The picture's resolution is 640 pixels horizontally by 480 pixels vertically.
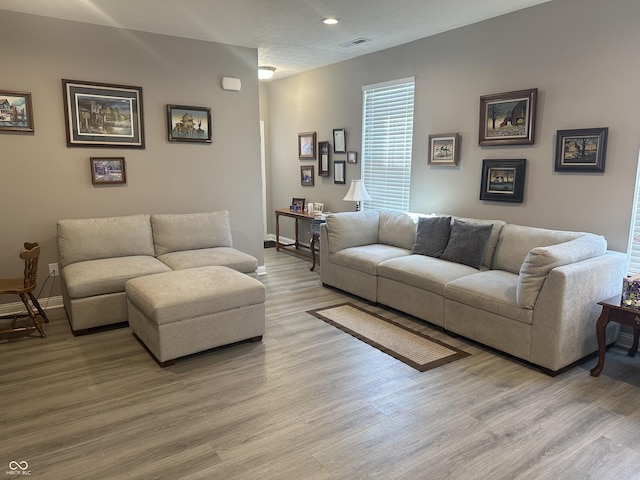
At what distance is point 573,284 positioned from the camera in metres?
2.86

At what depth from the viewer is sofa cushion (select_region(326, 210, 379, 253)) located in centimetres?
480

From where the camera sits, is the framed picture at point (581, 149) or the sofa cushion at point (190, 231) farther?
the sofa cushion at point (190, 231)

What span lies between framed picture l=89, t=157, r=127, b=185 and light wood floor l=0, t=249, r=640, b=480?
1657 millimetres

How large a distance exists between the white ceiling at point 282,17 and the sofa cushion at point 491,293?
7.58 feet

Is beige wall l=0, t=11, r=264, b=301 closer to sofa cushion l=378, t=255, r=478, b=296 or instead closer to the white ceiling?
the white ceiling

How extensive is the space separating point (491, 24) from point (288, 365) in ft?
11.8

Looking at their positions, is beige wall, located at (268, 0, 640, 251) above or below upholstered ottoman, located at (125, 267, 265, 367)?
above

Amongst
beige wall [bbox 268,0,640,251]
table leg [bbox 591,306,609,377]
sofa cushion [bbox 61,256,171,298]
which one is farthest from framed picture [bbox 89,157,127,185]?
table leg [bbox 591,306,609,377]

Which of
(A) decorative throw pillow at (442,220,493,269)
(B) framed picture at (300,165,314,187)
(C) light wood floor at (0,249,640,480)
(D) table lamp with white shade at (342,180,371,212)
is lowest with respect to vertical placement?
(C) light wood floor at (0,249,640,480)

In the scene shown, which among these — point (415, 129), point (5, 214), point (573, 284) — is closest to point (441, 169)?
point (415, 129)

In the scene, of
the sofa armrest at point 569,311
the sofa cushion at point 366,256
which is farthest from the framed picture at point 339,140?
the sofa armrest at point 569,311

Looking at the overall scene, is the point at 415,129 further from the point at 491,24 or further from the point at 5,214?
the point at 5,214

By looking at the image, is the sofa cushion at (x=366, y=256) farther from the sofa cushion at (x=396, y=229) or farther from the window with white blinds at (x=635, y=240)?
the window with white blinds at (x=635, y=240)

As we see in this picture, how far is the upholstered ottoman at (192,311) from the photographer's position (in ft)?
9.86
